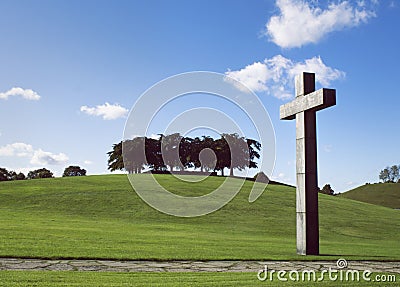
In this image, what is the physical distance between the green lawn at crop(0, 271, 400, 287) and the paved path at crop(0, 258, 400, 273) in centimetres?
80

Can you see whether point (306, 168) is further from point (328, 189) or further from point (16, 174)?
point (328, 189)

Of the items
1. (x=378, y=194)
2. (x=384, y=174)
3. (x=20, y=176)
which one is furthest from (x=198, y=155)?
(x=384, y=174)

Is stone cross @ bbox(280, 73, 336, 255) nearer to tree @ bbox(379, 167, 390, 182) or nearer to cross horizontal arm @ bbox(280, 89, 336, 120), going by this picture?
cross horizontal arm @ bbox(280, 89, 336, 120)

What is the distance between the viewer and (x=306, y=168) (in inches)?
566

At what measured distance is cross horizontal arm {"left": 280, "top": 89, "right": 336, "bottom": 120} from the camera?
1352 cm

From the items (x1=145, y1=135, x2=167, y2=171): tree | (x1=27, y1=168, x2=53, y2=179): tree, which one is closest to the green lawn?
(x1=145, y1=135, x2=167, y2=171): tree

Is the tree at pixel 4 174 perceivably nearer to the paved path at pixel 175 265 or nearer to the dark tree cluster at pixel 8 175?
the dark tree cluster at pixel 8 175

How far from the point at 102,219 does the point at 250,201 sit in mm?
13022

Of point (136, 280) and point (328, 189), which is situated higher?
point (328, 189)

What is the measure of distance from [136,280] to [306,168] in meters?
7.67

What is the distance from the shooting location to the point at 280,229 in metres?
26.8

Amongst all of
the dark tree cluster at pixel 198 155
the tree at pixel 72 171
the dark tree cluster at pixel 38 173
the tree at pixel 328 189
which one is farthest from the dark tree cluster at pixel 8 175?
the tree at pixel 328 189
